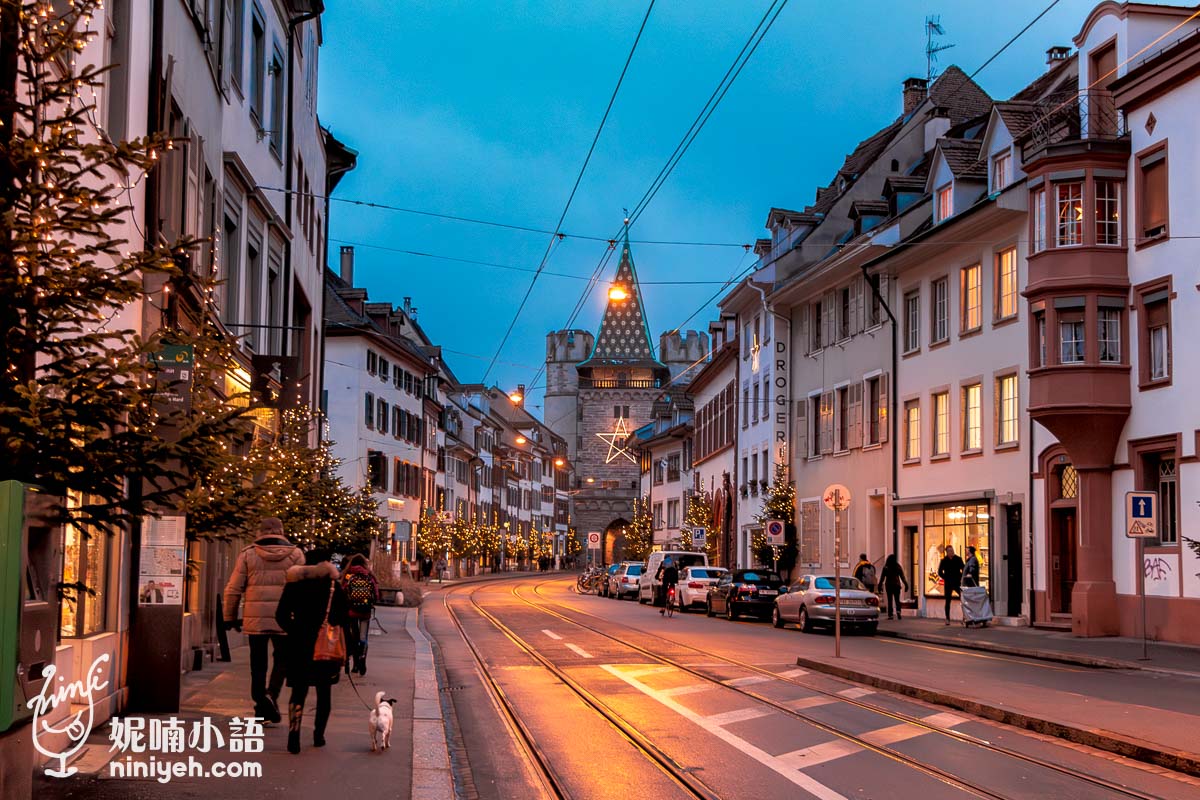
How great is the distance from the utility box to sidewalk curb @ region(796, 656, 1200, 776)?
8898 millimetres

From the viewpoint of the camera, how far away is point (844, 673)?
20.3 meters

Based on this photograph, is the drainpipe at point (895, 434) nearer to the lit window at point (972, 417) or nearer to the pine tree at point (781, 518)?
the lit window at point (972, 417)

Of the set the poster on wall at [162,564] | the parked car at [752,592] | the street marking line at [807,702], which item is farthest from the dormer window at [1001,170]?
the poster on wall at [162,564]

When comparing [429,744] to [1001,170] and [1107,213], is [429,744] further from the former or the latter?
[1001,170]

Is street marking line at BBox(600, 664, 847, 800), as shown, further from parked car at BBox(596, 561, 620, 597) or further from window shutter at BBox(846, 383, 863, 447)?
parked car at BBox(596, 561, 620, 597)

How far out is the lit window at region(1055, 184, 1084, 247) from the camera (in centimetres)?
3041

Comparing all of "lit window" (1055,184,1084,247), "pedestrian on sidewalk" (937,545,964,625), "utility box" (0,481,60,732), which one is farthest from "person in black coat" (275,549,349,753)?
"pedestrian on sidewalk" (937,545,964,625)

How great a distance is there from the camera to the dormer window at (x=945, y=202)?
38750 mm

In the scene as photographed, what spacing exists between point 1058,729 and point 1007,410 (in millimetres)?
21561

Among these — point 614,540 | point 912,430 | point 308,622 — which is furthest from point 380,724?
point 614,540

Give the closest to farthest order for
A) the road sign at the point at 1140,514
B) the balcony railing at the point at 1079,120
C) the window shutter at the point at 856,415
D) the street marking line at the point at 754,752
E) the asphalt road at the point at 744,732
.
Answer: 1. the street marking line at the point at 754,752
2. the asphalt road at the point at 744,732
3. the road sign at the point at 1140,514
4. the balcony railing at the point at 1079,120
5. the window shutter at the point at 856,415

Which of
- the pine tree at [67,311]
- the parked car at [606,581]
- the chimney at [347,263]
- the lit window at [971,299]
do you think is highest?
the chimney at [347,263]

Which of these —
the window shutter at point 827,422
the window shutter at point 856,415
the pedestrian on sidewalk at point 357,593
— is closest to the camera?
the pedestrian on sidewalk at point 357,593

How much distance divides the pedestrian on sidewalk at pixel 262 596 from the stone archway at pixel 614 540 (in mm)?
134675
